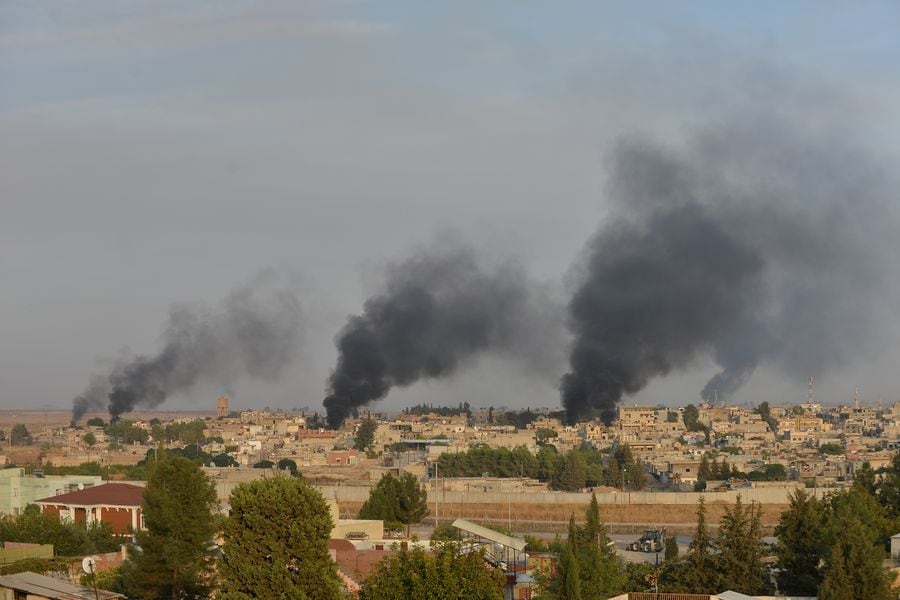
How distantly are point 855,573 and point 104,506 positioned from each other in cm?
1977

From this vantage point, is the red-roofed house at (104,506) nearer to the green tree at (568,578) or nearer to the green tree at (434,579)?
the green tree at (434,579)

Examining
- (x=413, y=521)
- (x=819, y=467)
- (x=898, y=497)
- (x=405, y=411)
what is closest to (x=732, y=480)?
(x=819, y=467)

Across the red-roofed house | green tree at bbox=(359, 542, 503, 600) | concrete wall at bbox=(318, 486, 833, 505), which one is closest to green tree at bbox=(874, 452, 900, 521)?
concrete wall at bbox=(318, 486, 833, 505)

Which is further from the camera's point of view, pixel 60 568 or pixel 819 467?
pixel 819 467

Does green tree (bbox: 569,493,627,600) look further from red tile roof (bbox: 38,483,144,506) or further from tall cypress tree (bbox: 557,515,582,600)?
red tile roof (bbox: 38,483,144,506)

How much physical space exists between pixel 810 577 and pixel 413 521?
20408 millimetres

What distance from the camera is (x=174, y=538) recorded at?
19.5m

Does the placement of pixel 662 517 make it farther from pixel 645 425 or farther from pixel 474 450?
pixel 645 425

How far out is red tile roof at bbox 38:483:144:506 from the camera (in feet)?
108

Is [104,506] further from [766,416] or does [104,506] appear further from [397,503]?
[766,416]

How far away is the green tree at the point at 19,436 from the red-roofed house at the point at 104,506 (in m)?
54.2

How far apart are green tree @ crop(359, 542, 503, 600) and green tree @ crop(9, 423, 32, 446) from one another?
7311cm

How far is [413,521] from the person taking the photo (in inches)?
1655

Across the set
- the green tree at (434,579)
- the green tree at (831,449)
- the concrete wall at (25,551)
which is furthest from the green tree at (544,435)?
the green tree at (434,579)
